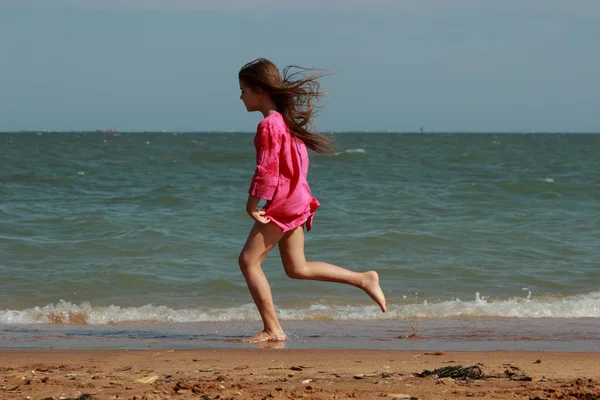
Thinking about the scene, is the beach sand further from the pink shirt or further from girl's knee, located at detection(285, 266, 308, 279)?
the pink shirt

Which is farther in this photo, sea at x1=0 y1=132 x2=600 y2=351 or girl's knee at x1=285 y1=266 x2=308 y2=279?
sea at x1=0 y1=132 x2=600 y2=351

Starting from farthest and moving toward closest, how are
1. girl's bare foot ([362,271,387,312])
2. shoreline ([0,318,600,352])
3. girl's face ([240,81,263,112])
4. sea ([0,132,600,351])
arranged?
sea ([0,132,600,351])
girl's bare foot ([362,271,387,312])
shoreline ([0,318,600,352])
girl's face ([240,81,263,112])

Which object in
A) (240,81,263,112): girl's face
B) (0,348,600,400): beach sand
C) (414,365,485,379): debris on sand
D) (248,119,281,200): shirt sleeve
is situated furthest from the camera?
(240,81,263,112): girl's face

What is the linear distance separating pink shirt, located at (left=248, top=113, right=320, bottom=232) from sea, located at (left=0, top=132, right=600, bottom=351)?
1.39ft

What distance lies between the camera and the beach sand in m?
3.61

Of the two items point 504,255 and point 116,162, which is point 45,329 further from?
point 116,162

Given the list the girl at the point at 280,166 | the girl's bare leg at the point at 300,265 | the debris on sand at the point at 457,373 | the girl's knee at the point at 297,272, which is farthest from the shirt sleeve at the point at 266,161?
the debris on sand at the point at 457,373

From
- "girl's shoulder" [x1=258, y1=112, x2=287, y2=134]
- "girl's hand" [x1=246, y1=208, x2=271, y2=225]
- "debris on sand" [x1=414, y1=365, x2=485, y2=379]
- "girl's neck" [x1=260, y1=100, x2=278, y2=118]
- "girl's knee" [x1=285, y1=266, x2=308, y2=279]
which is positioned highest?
"girl's neck" [x1=260, y1=100, x2=278, y2=118]

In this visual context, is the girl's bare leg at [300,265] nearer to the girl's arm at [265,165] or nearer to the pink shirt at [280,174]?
the pink shirt at [280,174]

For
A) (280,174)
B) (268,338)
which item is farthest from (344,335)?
(280,174)

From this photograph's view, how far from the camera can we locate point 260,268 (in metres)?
5.33

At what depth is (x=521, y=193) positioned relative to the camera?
55.0ft

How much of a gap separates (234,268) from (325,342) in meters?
3.49

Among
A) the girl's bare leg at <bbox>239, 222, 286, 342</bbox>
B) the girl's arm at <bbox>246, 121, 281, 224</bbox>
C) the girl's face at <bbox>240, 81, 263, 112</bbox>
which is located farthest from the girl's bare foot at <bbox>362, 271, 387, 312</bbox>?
the girl's face at <bbox>240, 81, 263, 112</bbox>
